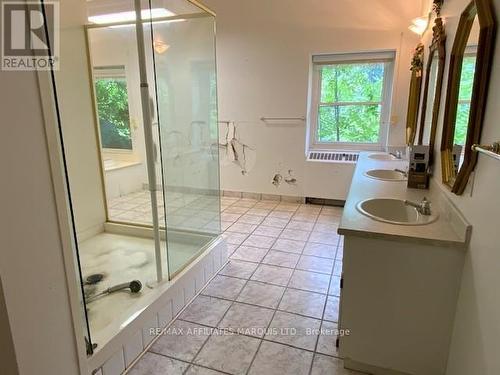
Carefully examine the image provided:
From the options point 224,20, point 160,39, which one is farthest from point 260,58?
point 160,39

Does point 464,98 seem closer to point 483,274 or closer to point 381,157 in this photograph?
point 483,274

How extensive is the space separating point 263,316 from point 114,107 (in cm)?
354

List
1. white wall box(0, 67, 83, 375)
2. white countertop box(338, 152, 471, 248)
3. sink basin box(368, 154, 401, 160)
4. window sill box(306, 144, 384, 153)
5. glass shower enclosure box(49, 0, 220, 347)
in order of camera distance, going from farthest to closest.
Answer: window sill box(306, 144, 384, 153) < sink basin box(368, 154, 401, 160) < glass shower enclosure box(49, 0, 220, 347) < white countertop box(338, 152, 471, 248) < white wall box(0, 67, 83, 375)

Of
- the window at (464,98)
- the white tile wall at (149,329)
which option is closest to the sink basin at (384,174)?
the window at (464,98)

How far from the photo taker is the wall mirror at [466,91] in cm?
117

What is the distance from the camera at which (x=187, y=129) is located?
2.40m

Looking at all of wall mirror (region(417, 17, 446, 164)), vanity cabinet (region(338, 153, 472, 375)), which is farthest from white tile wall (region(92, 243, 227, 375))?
wall mirror (region(417, 17, 446, 164))

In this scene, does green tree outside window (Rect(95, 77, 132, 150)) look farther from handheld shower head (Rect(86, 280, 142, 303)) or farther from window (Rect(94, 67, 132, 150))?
handheld shower head (Rect(86, 280, 142, 303))

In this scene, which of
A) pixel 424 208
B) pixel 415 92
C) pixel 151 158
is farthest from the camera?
pixel 415 92

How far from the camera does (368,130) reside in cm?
405

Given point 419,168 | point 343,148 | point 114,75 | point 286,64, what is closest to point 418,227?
point 419,168

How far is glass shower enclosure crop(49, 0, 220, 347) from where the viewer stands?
6.47 feet

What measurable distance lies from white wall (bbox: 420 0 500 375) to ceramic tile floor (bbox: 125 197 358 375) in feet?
2.02

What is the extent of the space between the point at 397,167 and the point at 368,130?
1280 mm
